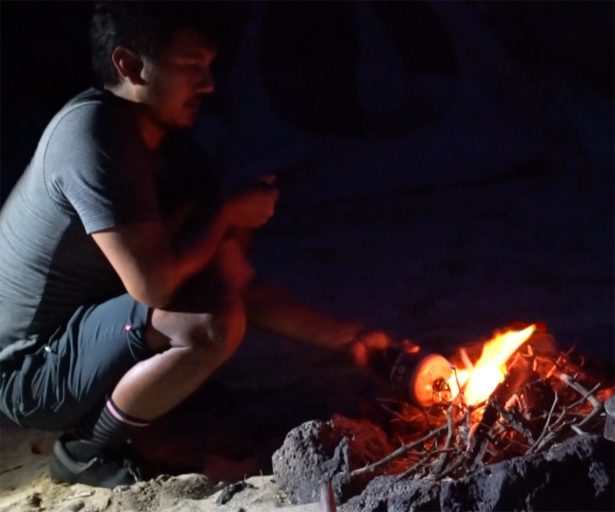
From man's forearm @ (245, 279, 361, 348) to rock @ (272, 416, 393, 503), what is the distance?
1.81 feet

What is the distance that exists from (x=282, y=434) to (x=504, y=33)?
14.3 ft

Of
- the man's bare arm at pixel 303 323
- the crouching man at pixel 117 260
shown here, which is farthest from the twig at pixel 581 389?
the crouching man at pixel 117 260

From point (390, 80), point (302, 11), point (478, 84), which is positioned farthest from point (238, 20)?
point (478, 84)

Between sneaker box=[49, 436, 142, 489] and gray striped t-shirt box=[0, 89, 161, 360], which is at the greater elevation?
gray striped t-shirt box=[0, 89, 161, 360]

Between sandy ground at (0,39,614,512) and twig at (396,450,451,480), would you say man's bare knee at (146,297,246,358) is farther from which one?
twig at (396,450,451,480)

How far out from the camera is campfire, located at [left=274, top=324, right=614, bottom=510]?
2.97 metres

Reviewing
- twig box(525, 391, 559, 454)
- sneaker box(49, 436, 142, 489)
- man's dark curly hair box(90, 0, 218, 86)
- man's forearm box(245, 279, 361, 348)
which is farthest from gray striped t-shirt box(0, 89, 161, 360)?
twig box(525, 391, 559, 454)

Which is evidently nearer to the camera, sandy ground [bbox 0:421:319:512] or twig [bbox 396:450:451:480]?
twig [bbox 396:450:451:480]

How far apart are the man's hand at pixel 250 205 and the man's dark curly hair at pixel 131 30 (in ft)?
1.72

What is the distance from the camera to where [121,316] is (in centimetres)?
337

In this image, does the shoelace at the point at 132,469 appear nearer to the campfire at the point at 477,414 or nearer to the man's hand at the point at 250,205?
the campfire at the point at 477,414

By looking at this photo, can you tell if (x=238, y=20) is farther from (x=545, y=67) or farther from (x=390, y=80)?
(x=545, y=67)

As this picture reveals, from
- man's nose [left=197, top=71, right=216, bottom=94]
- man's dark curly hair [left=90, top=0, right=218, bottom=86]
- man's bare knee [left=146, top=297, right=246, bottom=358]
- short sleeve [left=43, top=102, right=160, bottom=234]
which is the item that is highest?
man's dark curly hair [left=90, top=0, right=218, bottom=86]

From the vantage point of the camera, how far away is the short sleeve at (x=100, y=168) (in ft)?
9.98
